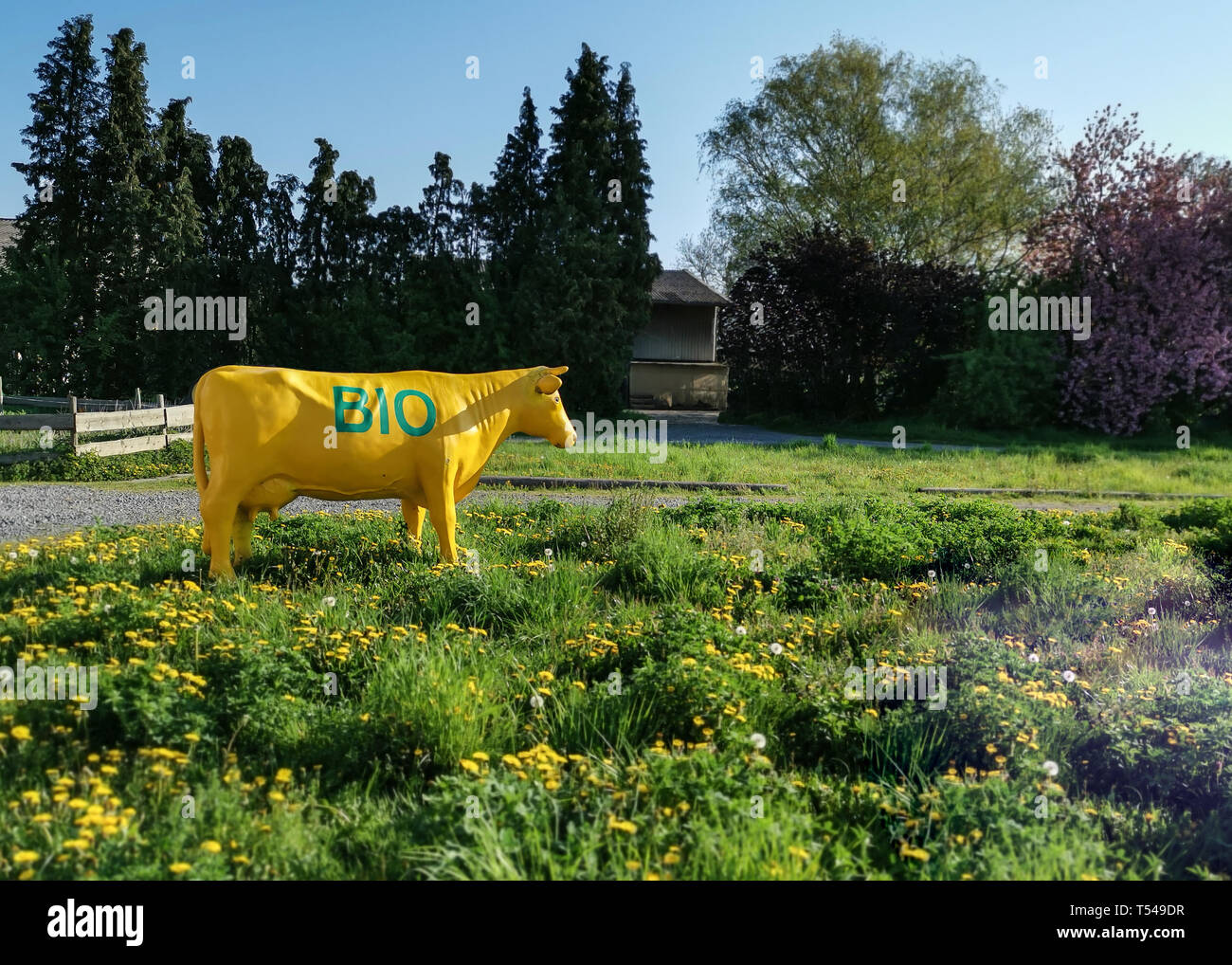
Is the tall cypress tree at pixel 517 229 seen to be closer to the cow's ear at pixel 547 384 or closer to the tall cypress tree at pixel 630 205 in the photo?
the tall cypress tree at pixel 630 205

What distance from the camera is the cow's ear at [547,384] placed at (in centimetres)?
769

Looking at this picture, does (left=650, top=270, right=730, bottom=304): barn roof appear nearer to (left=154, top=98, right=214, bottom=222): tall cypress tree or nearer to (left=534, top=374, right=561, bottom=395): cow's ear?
(left=154, top=98, right=214, bottom=222): tall cypress tree

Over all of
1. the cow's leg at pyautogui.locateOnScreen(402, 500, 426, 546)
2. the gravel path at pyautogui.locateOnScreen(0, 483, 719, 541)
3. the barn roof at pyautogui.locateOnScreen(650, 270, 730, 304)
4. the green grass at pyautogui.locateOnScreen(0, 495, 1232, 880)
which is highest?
the barn roof at pyautogui.locateOnScreen(650, 270, 730, 304)

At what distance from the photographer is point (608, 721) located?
14.8 ft

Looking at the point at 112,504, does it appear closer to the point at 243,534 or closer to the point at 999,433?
the point at 243,534

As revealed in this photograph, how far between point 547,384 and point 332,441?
1834 mm

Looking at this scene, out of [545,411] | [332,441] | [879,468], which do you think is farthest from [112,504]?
[879,468]

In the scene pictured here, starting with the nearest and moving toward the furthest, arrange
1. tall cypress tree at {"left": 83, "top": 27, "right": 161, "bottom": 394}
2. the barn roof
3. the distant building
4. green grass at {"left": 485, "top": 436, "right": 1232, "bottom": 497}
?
green grass at {"left": 485, "top": 436, "right": 1232, "bottom": 497}, tall cypress tree at {"left": 83, "top": 27, "right": 161, "bottom": 394}, the barn roof, the distant building

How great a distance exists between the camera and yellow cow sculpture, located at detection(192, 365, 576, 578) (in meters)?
6.68

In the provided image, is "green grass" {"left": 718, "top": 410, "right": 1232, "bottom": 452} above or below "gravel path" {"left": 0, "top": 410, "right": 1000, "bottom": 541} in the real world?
above

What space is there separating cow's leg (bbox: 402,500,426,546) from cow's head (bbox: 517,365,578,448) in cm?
112

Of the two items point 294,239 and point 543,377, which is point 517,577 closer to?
point 543,377

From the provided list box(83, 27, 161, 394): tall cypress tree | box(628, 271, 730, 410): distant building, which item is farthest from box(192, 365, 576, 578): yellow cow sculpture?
box(628, 271, 730, 410): distant building
